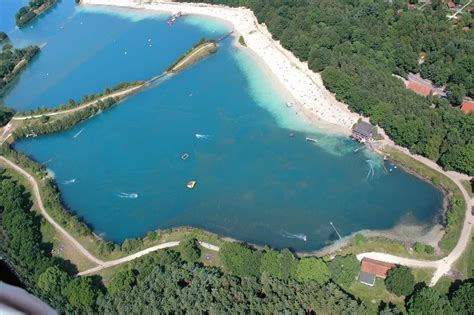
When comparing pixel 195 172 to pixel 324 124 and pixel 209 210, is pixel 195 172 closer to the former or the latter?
pixel 209 210

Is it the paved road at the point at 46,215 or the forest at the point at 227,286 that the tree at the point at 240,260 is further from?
the paved road at the point at 46,215

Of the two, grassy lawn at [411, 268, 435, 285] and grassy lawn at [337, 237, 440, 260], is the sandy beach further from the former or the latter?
grassy lawn at [411, 268, 435, 285]

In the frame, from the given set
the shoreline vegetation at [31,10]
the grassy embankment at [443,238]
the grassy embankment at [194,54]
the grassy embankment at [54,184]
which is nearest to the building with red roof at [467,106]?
the grassy embankment at [443,238]

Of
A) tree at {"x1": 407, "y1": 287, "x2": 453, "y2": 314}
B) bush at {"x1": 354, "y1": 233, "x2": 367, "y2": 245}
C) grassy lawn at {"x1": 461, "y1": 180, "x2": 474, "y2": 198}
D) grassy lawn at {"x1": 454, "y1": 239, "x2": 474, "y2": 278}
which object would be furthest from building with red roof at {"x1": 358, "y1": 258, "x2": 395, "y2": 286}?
grassy lawn at {"x1": 461, "y1": 180, "x2": 474, "y2": 198}

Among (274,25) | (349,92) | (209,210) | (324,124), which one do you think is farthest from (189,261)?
(274,25)

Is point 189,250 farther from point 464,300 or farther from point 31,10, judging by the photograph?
point 31,10

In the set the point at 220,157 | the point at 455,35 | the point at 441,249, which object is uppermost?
the point at 455,35
